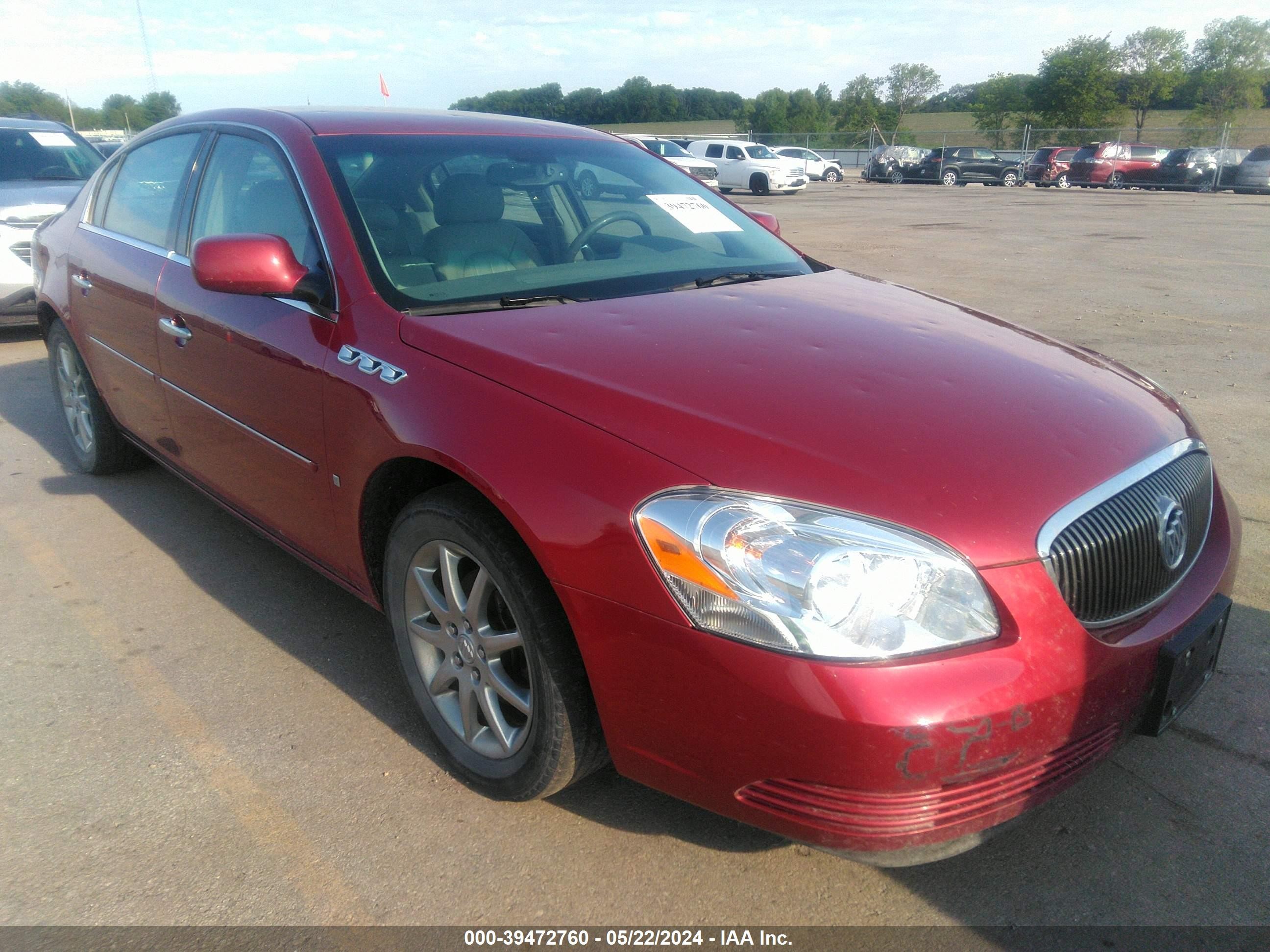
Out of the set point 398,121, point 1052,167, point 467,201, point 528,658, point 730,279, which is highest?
point 398,121

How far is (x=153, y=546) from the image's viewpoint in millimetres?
3951

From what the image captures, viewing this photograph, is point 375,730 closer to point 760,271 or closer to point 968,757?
point 968,757

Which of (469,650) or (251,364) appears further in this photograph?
(251,364)

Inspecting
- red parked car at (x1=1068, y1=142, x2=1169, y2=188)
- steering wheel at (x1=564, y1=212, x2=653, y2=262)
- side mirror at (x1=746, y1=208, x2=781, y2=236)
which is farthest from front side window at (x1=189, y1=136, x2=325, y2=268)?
red parked car at (x1=1068, y1=142, x2=1169, y2=188)

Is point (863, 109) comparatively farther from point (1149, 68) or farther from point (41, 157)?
point (41, 157)

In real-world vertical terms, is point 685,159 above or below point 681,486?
below

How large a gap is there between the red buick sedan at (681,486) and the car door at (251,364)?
0.01 meters

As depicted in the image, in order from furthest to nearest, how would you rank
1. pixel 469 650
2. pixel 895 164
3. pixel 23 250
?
pixel 895 164
pixel 23 250
pixel 469 650

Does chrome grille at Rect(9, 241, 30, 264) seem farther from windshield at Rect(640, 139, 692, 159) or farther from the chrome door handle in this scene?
windshield at Rect(640, 139, 692, 159)

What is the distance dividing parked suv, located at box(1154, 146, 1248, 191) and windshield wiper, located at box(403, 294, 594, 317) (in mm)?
33248

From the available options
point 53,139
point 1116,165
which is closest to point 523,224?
point 53,139

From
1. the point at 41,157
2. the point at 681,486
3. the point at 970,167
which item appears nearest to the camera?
the point at 681,486

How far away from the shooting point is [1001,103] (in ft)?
246

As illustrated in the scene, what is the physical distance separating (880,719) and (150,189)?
3560mm
